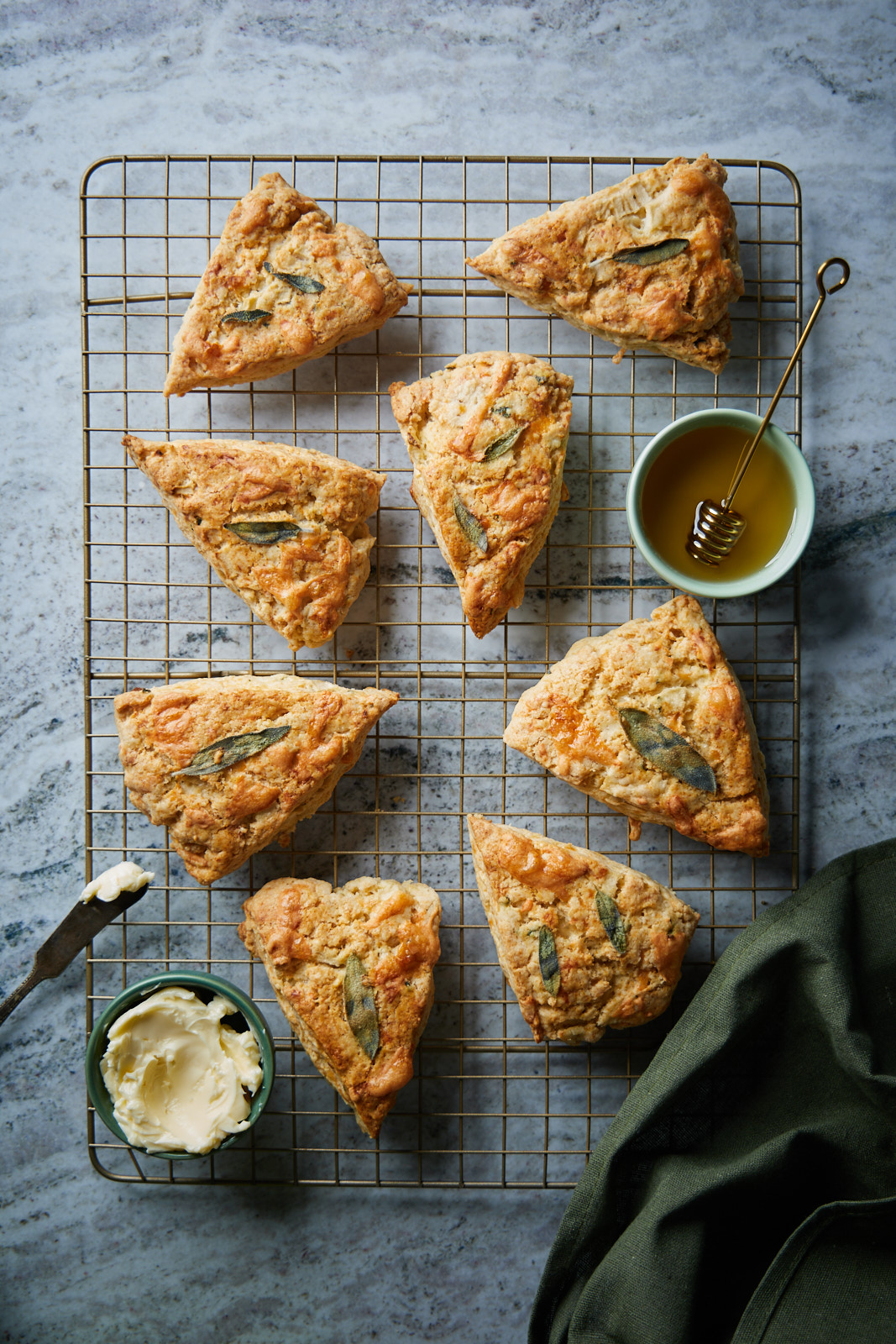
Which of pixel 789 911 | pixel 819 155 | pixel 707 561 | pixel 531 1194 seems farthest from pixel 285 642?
pixel 819 155

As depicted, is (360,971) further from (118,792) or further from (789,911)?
(789,911)

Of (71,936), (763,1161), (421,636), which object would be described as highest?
(421,636)

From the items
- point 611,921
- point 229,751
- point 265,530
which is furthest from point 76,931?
point 611,921

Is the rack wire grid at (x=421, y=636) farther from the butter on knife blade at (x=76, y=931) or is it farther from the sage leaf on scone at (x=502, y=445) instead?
the sage leaf on scone at (x=502, y=445)

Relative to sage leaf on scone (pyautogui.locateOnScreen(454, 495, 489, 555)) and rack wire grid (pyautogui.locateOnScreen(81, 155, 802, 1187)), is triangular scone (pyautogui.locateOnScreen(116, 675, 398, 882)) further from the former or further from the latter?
sage leaf on scone (pyautogui.locateOnScreen(454, 495, 489, 555))

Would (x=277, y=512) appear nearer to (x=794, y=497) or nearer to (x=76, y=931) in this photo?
(x=76, y=931)
